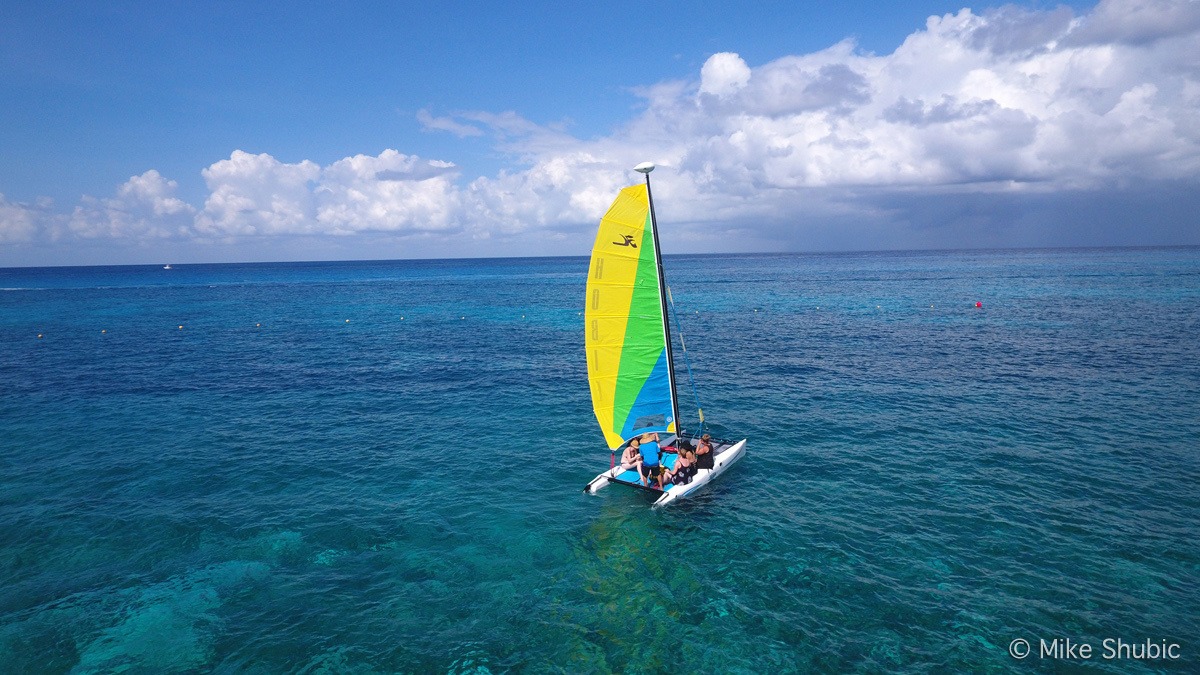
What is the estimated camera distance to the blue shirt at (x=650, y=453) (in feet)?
84.7

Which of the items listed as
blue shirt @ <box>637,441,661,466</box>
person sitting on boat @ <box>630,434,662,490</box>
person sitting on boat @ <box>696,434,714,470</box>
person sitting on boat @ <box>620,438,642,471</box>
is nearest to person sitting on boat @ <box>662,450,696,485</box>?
person sitting on boat @ <box>630,434,662,490</box>

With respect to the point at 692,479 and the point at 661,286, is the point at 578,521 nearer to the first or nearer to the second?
the point at 692,479

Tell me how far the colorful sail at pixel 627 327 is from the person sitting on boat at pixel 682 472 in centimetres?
245

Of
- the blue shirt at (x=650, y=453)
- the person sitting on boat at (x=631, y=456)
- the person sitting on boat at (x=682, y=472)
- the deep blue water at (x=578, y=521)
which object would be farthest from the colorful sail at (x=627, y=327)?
the deep blue water at (x=578, y=521)

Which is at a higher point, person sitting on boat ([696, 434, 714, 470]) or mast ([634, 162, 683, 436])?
mast ([634, 162, 683, 436])

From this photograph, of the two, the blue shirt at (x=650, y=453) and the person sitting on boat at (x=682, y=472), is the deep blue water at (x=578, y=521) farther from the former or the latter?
the blue shirt at (x=650, y=453)

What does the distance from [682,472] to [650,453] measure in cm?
168

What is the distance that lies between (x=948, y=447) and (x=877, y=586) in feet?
48.3

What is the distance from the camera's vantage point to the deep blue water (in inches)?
664

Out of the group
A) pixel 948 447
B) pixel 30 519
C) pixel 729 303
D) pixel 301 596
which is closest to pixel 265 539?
pixel 301 596

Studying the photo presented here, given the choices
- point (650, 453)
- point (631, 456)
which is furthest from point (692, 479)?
point (631, 456)

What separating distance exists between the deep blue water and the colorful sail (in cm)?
397

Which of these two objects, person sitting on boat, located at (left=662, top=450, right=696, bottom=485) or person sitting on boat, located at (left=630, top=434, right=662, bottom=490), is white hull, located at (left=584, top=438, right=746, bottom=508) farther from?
person sitting on boat, located at (left=630, top=434, right=662, bottom=490)

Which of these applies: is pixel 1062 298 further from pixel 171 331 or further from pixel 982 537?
pixel 171 331
